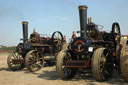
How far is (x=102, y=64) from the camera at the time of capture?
17.9ft

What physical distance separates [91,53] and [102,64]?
2.60 feet

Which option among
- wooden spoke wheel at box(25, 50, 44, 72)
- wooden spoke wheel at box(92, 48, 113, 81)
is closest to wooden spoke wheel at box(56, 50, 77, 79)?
wooden spoke wheel at box(92, 48, 113, 81)

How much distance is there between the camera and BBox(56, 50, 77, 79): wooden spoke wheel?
18.5 ft

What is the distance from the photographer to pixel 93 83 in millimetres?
5137

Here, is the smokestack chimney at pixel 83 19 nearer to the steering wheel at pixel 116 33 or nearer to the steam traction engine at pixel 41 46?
the steering wheel at pixel 116 33

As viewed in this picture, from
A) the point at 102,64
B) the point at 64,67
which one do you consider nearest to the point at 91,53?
the point at 102,64

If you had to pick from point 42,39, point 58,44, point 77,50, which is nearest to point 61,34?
point 58,44

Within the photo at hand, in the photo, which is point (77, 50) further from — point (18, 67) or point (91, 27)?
point (18, 67)

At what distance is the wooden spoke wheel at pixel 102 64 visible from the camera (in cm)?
499

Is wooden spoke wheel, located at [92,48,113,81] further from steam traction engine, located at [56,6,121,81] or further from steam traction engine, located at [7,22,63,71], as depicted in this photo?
steam traction engine, located at [7,22,63,71]

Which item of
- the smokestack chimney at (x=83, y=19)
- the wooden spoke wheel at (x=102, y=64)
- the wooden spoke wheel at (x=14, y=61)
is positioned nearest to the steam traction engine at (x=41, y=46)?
the wooden spoke wheel at (x=14, y=61)

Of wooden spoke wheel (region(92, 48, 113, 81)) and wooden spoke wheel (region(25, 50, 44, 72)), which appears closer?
wooden spoke wheel (region(92, 48, 113, 81))

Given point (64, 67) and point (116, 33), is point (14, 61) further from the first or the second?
point (116, 33)

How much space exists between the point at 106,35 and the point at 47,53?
485 cm
